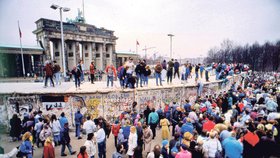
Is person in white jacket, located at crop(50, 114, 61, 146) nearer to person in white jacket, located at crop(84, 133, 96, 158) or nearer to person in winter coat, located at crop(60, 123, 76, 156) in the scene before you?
person in winter coat, located at crop(60, 123, 76, 156)

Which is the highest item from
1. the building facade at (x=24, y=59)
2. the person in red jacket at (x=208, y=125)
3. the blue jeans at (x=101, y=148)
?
the building facade at (x=24, y=59)

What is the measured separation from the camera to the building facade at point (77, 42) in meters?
43.3

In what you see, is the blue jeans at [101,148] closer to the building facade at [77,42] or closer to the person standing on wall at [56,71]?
the person standing on wall at [56,71]

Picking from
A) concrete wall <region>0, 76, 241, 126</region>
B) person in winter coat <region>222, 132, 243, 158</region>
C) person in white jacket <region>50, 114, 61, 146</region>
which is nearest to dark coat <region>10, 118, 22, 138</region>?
concrete wall <region>0, 76, 241, 126</region>

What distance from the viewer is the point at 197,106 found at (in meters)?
11.2

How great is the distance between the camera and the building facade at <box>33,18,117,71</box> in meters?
43.3

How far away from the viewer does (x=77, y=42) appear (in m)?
52.2

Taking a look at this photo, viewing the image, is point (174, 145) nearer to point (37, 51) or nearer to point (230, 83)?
point (230, 83)

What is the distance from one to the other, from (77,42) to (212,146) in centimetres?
5184

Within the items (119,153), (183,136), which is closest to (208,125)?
(183,136)

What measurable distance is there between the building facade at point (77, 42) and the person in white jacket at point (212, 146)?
43632 mm

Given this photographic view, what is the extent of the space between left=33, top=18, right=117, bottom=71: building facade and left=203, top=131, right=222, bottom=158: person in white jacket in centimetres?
4363

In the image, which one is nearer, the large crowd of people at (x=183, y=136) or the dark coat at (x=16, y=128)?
the large crowd of people at (x=183, y=136)

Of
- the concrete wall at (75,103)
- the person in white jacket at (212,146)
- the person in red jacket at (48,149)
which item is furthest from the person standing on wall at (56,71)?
the person in white jacket at (212,146)
